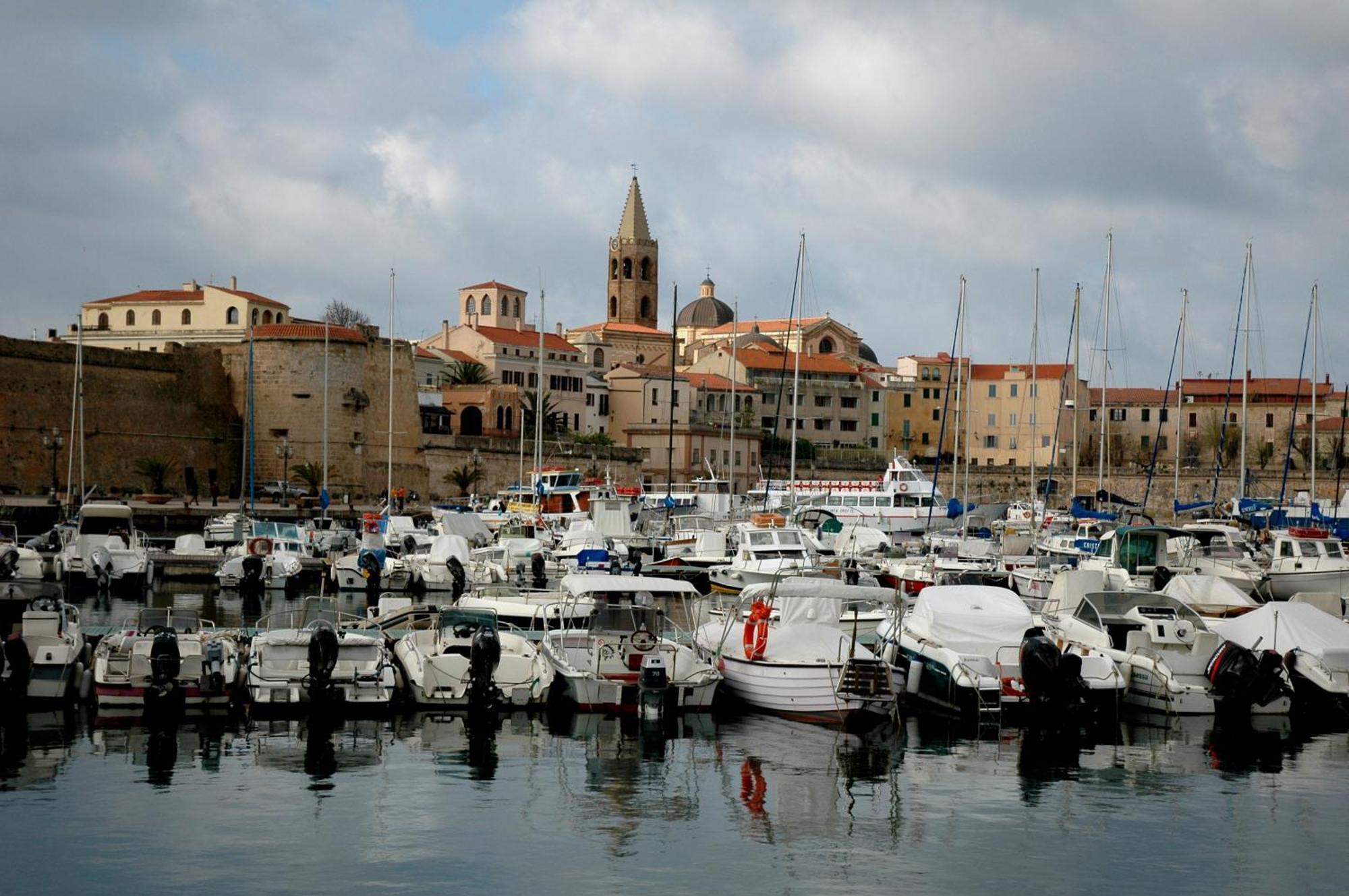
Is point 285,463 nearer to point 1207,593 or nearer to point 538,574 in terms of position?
point 538,574

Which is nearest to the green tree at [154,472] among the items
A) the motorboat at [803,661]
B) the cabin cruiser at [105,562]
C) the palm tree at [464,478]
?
the palm tree at [464,478]

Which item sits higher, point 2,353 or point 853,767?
point 2,353

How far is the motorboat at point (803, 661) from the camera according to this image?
19.5 m

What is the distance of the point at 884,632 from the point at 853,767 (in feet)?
17.0

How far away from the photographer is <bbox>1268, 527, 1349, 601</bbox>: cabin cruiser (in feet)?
110

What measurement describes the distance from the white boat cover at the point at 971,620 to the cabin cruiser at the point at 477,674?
522cm

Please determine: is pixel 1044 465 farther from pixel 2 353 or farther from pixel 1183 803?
pixel 1183 803

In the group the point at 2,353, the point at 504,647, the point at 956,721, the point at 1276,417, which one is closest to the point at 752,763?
the point at 956,721

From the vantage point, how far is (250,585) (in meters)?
36.3

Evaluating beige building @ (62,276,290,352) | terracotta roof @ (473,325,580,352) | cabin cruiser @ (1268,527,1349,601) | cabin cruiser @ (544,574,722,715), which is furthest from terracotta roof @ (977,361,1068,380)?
cabin cruiser @ (544,574,722,715)

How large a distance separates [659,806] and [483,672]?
15.0 feet

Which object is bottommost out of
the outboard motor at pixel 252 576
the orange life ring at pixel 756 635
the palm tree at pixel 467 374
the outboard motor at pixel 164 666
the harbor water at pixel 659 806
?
the outboard motor at pixel 252 576

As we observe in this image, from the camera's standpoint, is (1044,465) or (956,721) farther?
(1044,465)

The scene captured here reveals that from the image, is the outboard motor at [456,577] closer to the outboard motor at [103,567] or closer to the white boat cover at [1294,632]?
the outboard motor at [103,567]
